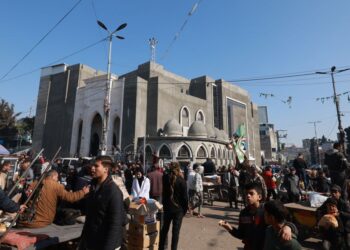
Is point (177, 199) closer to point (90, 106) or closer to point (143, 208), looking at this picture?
point (143, 208)

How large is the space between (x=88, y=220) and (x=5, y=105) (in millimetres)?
54149

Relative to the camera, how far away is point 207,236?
6.40 metres

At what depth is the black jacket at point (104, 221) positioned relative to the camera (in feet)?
8.96

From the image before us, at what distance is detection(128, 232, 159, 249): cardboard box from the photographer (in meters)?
4.33

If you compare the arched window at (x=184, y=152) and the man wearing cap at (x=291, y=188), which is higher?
the arched window at (x=184, y=152)

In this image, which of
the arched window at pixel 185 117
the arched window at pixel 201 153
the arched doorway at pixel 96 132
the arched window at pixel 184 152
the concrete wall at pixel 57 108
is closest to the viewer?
the arched window at pixel 184 152

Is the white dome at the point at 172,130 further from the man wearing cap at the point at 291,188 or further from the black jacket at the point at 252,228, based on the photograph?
the black jacket at the point at 252,228

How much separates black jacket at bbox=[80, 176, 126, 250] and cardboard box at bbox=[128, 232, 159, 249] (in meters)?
1.64

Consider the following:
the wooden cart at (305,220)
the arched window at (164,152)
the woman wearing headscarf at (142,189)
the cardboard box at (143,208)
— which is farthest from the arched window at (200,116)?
the cardboard box at (143,208)

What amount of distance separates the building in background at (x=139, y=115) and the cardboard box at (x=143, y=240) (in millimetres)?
24412

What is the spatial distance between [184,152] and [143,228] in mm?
26210

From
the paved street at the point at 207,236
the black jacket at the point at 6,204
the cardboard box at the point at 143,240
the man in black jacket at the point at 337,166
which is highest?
the man in black jacket at the point at 337,166

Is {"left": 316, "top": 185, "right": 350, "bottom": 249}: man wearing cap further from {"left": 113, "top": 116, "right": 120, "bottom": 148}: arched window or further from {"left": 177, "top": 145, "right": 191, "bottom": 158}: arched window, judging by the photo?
{"left": 113, "top": 116, "right": 120, "bottom": 148}: arched window

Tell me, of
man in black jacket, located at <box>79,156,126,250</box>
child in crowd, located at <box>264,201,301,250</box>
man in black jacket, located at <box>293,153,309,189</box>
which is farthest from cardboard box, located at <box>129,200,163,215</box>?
man in black jacket, located at <box>293,153,309,189</box>
